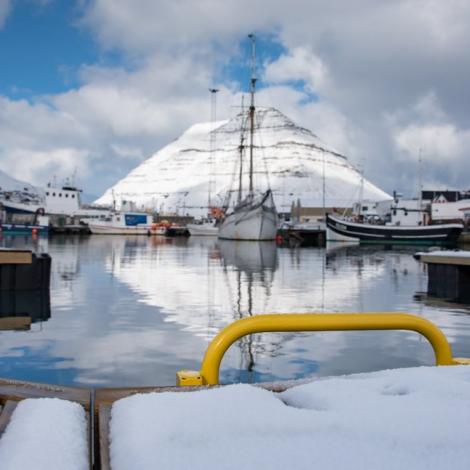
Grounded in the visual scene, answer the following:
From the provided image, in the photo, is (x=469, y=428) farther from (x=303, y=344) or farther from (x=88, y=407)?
(x=303, y=344)

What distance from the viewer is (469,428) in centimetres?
227

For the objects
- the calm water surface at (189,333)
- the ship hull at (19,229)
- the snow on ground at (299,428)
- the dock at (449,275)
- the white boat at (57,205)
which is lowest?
the calm water surface at (189,333)

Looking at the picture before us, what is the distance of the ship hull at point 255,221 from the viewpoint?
66.9 metres

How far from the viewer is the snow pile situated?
200cm

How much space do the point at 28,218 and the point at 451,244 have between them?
6713cm

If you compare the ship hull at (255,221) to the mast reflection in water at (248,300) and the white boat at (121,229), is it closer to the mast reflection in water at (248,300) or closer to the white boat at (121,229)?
the white boat at (121,229)

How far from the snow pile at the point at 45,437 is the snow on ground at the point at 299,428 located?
130 mm

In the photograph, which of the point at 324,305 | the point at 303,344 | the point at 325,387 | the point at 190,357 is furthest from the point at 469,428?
the point at 324,305

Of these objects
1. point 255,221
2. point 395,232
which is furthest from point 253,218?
point 395,232

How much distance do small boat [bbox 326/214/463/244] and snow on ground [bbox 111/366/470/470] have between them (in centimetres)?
6696

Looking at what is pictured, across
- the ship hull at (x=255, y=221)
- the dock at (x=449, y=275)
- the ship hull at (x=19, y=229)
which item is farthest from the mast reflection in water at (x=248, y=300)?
the ship hull at (x=19, y=229)

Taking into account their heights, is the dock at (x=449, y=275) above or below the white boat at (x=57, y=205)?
below

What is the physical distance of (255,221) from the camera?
67.8 m

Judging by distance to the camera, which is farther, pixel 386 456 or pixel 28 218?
pixel 28 218
